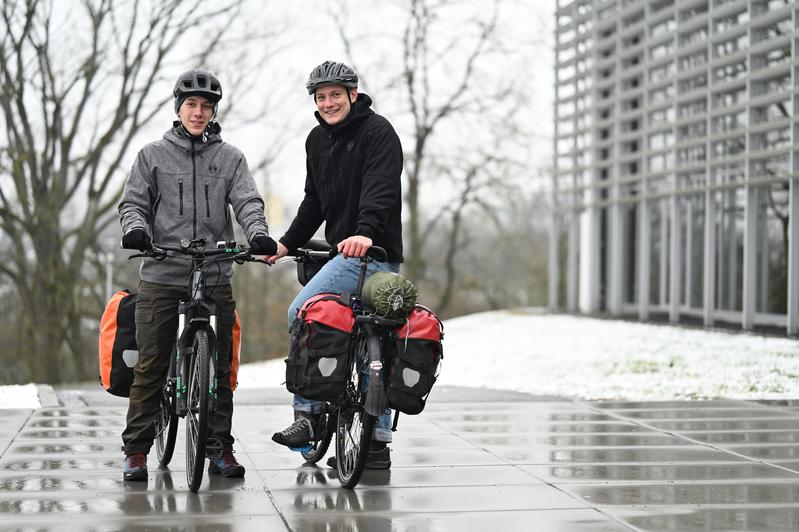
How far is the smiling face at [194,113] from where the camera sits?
5898 mm

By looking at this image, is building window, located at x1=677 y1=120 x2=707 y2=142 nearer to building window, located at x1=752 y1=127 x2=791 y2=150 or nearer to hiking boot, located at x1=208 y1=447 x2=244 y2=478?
building window, located at x1=752 y1=127 x2=791 y2=150

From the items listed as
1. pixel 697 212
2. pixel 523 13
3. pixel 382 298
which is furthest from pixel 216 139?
pixel 523 13

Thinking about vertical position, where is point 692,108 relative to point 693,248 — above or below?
above

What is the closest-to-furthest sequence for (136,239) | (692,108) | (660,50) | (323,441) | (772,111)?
(136,239)
(323,441)
(772,111)
(692,108)
(660,50)

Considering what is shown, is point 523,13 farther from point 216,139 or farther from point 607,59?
point 216,139

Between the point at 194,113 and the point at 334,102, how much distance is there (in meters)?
0.71

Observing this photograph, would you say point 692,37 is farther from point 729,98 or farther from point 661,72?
point 729,98

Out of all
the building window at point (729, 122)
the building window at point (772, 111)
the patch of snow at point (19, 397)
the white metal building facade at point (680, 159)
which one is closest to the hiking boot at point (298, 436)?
the patch of snow at point (19, 397)

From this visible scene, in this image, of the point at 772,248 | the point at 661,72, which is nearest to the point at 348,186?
the point at 772,248

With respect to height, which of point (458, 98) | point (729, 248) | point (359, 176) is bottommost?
point (359, 176)

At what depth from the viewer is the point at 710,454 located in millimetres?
6570

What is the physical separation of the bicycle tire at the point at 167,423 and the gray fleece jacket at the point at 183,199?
1.56ft

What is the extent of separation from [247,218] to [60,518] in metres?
1.79

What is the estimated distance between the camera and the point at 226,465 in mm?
5828
